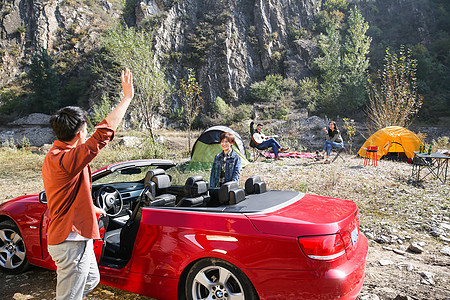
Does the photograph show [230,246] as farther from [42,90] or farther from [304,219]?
[42,90]

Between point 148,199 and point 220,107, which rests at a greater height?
point 220,107

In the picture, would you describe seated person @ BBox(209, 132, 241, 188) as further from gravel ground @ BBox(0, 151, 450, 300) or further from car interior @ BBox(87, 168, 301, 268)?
gravel ground @ BBox(0, 151, 450, 300)

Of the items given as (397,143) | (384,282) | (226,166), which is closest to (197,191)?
(226,166)

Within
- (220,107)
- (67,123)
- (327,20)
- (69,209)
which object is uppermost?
(327,20)

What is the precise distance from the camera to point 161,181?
10.6 ft

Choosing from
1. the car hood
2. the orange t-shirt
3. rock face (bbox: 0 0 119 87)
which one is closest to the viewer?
the orange t-shirt

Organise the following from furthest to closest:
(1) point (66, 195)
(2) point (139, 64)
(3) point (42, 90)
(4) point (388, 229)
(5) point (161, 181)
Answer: (3) point (42, 90)
(2) point (139, 64)
(4) point (388, 229)
(5) point (161, 181)
(1) point (66, 195)

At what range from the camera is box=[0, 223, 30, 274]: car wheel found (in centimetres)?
324

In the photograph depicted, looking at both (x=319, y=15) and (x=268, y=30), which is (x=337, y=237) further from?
(x=319, y=15)

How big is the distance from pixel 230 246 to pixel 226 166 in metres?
2.29

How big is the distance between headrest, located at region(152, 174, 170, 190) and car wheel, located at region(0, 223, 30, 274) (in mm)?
1637

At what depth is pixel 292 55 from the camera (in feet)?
104

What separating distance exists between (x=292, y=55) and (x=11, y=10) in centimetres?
3708

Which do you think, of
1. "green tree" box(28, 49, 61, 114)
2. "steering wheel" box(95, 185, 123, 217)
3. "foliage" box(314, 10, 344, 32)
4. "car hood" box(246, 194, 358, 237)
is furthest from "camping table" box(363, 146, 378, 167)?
"green tree" box(28, 49, 61, 114)
